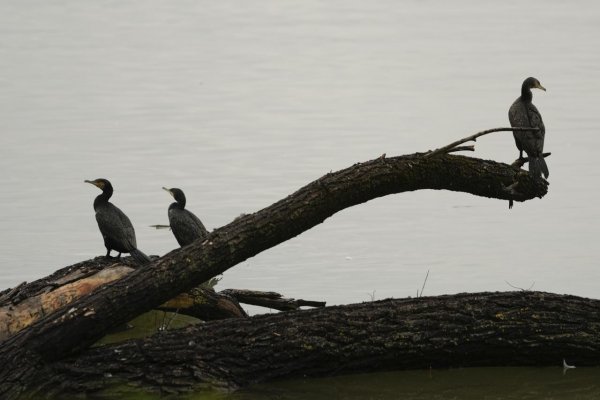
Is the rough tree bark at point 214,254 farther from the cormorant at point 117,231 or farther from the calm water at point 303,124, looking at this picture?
the calm water at point 303,124

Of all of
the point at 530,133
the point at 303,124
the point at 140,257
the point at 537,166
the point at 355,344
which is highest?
the point at 303,124

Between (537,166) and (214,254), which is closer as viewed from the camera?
(214,254)

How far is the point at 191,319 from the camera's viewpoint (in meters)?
11.3

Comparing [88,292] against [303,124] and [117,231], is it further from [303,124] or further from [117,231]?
[303,124]

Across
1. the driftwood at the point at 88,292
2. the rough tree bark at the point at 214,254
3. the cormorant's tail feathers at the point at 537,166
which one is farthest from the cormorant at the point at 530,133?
the driftwood at the point at 88,292

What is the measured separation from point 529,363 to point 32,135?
10.7 m

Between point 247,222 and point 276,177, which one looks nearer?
point 247,222

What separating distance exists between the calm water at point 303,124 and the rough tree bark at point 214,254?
2.62m

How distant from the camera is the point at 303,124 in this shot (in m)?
20.1

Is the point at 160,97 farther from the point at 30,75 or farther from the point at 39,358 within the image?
the point at 39,358

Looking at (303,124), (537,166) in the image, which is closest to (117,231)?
(537,166)

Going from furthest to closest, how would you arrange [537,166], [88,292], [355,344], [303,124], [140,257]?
[303,124] < [537,166] < [140,257] < [88,292] < [355,344]

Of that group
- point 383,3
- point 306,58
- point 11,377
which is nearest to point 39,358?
point 11,377

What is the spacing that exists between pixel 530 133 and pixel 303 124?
8.91 meters
